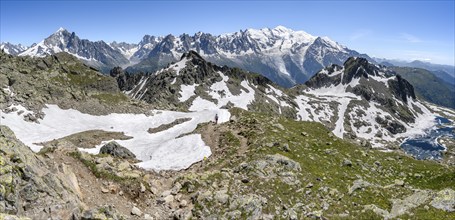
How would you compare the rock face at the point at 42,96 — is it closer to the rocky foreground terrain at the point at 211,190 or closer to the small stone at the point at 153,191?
the rocky foreground terrain at the point at 211,190

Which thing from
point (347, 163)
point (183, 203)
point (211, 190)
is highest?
point (211, 190)

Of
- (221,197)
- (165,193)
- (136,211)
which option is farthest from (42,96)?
(221,197)

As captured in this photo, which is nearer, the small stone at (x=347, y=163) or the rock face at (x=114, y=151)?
the small stone at (x=347, y=163)

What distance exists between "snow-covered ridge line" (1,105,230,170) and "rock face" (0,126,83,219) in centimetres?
1372

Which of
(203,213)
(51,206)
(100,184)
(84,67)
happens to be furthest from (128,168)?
(84,67)

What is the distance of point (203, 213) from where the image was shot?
22.7 m

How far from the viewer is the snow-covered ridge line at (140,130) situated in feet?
128

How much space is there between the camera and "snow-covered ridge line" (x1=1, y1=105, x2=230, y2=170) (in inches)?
1537

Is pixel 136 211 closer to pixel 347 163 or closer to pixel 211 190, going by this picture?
pixel 211 190

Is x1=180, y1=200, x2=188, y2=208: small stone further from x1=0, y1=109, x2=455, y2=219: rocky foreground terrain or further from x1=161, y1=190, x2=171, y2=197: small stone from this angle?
x1=161, y1=190, x2=171, y2=197: small stone

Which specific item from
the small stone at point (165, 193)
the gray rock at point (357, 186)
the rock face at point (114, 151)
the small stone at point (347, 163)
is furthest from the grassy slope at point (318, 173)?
the rock face at point (114, 151)

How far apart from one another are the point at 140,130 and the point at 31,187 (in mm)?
52265

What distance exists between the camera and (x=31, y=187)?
1775 cm

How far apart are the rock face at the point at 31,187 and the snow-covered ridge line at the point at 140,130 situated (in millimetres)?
13723
